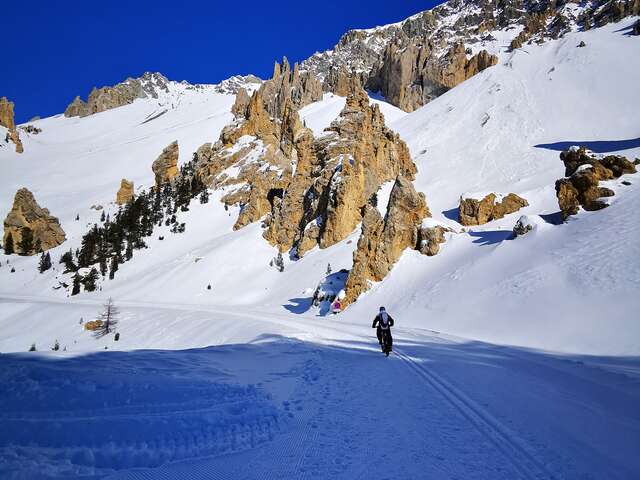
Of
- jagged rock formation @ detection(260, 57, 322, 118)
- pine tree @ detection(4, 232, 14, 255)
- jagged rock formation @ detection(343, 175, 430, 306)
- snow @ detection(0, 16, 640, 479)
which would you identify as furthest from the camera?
jagged rock formation @ detection(260, 57, 322, 118)

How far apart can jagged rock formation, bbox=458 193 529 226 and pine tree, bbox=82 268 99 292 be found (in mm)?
47825

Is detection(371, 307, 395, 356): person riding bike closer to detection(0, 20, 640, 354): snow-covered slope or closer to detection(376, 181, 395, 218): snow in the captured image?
detection(0, 20, 640, 354): snow-covered slope

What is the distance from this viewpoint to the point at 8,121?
378 ft

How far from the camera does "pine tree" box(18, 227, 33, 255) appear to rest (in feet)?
211

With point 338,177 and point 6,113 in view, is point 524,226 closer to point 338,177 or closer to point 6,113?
point 338,177

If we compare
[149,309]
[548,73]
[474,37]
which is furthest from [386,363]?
[474,37]

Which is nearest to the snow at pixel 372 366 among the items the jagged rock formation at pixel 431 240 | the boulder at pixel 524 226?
the boulder at pixel 524 226

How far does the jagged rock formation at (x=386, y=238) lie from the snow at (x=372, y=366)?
112cm

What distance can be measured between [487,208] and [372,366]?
3017cm

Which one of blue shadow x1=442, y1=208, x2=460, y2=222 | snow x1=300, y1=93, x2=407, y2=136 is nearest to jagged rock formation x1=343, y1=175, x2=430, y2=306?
blue shadow x1=442, y1=208, x2=460, y2=222

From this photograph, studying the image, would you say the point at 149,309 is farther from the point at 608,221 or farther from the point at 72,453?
the point at 608,221

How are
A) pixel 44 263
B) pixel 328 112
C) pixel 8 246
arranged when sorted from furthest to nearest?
1. pixel 328 112
2. pixel 8 246
3. pixel 44 263

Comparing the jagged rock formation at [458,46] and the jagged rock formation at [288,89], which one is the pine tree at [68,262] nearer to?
the jagged rock formation at [288,89]

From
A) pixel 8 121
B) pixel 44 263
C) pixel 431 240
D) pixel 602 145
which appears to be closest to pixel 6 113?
Result: pixel 8 121
